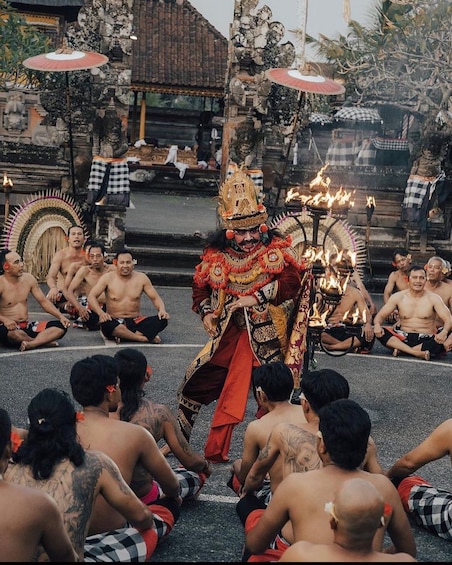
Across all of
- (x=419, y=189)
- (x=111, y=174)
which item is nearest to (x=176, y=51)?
(x=111, y=174)

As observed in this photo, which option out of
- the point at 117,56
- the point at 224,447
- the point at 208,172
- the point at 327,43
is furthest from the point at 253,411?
the point at 327,43

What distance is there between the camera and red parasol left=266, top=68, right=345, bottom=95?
15227mm

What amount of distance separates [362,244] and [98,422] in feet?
37.2

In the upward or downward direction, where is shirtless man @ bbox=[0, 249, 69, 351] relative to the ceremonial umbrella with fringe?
downward

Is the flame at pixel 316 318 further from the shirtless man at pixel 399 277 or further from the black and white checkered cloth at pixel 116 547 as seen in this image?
the shirtless man at pixel 399 277

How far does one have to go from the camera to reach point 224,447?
758cm

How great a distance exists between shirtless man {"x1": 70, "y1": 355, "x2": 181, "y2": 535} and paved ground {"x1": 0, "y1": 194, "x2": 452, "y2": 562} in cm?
68

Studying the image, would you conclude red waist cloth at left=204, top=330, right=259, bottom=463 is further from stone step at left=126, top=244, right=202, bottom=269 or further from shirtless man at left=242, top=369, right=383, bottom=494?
stone step at left=126, top=244, right=202, bottom=269

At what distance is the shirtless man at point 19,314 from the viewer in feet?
37.2

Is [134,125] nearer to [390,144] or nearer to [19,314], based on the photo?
[390,144]

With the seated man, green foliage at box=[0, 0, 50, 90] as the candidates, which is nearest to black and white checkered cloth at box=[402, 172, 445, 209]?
green foliage at box=[0, 0, 50, 90]

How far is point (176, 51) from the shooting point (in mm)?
31031

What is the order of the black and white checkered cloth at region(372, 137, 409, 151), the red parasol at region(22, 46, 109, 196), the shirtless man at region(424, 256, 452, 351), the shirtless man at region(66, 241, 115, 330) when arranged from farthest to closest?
the black and white checkered cloth at region(372, 137, 409, 151) < the red parasol at region(22, 46, 109, 196) < the shirtless man at region(66, 241, 115, 330) < the shirtless man at region(424, 256, 452, 351)

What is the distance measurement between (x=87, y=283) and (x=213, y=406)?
4.09 m
